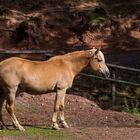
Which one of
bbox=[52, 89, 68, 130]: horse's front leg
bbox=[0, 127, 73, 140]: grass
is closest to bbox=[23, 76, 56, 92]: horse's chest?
bbox=[52, 89, 68, 130]: horse's front leg

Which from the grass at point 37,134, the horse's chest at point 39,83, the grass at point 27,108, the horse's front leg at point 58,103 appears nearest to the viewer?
the grass at point 37,134

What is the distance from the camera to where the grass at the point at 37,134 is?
1107 centimetres

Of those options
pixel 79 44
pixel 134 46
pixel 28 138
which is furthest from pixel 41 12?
pixel 28 138

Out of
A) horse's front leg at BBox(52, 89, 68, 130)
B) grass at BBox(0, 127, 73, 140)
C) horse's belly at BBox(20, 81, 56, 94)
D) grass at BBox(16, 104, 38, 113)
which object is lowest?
grass at BBox(16, 104, 38, 113)

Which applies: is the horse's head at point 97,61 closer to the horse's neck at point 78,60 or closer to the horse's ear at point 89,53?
the horse's ear at point 89,53

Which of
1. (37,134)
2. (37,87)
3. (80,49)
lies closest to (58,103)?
(37,87)

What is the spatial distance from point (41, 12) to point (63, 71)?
1411 cm

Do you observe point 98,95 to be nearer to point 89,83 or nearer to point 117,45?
point 89,83

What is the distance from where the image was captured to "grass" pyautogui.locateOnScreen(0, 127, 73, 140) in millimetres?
11070

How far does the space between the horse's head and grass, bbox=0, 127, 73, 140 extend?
155 centimetres

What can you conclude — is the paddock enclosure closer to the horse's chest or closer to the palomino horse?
the palomino horse

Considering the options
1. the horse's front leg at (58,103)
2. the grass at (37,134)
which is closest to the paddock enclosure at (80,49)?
the grass at (37,134)

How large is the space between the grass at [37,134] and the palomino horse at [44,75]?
252 millimetres

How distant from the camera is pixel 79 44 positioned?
23.9m
